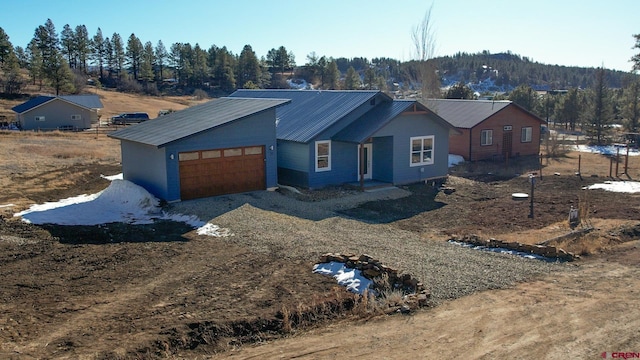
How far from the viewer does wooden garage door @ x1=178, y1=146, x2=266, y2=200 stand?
21.1 meters

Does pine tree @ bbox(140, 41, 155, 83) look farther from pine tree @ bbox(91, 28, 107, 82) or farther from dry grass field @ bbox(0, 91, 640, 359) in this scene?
dry grass field @ bbox(0, 91, 640, 359)

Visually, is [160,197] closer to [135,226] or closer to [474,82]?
[135,226]

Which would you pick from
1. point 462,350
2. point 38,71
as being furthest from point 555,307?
point 38,71

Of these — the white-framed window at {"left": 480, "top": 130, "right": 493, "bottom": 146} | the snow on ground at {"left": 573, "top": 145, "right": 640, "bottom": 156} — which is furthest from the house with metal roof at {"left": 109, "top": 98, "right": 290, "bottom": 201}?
the snow on ground at {"left": 573, "top": 145, "right": 640, "bottom": 156}

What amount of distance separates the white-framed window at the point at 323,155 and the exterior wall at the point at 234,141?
2.04m

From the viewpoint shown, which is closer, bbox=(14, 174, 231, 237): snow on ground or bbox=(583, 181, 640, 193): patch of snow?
bbox=(14, 174, 231, 237): snow on ground

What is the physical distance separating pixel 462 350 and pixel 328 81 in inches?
3758

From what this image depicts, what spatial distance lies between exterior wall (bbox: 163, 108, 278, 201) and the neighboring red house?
16.4 metres

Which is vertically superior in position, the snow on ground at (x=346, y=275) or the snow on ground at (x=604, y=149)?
the snow on ground at (x=604, y=149)

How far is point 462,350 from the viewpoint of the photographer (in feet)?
28.4

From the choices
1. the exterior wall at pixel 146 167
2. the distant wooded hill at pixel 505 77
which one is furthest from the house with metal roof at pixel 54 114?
the distant wooded hill at pixel 505 77

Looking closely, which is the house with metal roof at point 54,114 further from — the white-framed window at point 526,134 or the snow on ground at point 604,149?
the snow on ground at point 604,149

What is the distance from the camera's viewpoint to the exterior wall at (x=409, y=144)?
2530cm

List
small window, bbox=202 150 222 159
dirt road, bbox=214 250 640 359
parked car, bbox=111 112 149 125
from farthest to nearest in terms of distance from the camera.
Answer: parked car, bbox=111 112 149 125 < small window, bbox=202 150 222 159 < dirt road, bbox=214 250 640 359
